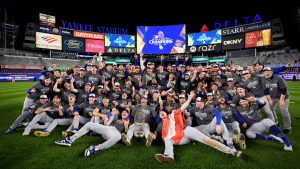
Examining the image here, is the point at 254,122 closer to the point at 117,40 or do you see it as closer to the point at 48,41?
the point at 48,41

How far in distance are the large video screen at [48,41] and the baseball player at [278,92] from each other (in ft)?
161

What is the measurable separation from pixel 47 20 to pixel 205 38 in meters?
40.7

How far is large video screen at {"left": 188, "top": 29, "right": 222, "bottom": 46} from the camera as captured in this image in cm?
4716

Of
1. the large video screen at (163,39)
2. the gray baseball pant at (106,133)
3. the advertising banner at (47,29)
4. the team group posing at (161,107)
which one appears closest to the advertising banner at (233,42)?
the large video screen at (163,39)

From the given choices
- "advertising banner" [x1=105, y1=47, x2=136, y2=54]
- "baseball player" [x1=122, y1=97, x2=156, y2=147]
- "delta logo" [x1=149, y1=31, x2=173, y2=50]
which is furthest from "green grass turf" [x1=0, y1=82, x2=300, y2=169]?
"advertising banner" [x1=105, y1=47, x2=136, y2=54]

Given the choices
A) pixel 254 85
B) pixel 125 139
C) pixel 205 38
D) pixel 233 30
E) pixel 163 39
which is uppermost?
pixel 233 30

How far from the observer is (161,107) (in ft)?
23.7

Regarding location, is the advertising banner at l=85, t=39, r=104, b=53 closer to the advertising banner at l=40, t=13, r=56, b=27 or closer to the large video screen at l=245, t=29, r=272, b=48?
the advertising banner at l=40, t=13, r=56, b=27

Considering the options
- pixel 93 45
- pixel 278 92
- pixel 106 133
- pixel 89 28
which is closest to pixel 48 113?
pixel 106 133

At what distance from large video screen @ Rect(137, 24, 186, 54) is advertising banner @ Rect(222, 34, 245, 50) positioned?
995 centimetres

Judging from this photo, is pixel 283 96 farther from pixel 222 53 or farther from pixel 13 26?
pixel 13 26

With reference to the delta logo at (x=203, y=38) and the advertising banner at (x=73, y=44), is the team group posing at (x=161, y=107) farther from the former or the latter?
the advertising banner at (x=73, y=44)

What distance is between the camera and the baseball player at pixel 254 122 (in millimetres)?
5682

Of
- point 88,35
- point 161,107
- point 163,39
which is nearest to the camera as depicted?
point 161,107
